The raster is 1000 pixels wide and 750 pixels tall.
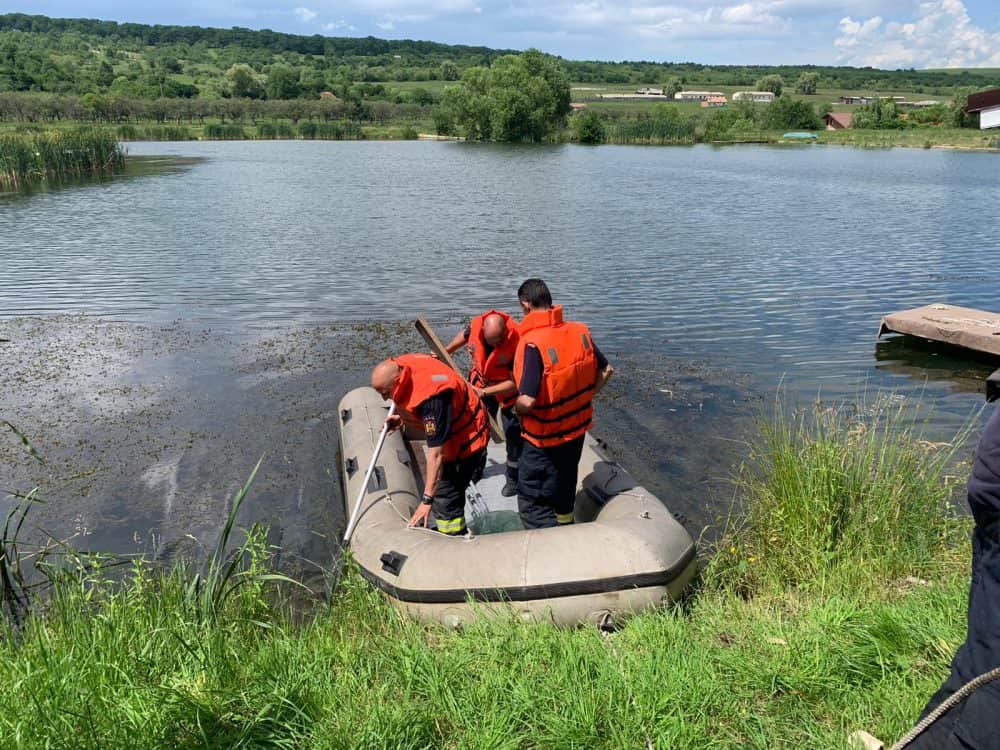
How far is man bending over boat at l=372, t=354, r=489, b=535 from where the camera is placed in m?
5.06

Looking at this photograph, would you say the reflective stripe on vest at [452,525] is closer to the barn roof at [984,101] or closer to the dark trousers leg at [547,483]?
the dark trousers leg at [547,483]

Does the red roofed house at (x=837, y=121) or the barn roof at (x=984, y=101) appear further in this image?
the red roofed house at (x=837, y=121)

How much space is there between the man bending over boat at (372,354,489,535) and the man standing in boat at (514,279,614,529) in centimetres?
39

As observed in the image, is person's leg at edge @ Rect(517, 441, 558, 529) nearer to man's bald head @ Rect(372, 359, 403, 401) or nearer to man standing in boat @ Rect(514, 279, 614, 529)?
man standing in boat @ Rect(514, 279, 614, 529)

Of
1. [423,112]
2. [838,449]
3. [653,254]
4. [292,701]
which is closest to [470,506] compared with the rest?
[838,449]

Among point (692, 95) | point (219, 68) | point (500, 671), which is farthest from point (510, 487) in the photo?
point (219, 68)

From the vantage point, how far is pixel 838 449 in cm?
530

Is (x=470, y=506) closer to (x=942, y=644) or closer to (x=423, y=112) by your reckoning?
(x=942, y=644)

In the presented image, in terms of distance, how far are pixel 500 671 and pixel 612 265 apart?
14.4m

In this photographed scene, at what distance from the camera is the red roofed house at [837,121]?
8719 centimetres

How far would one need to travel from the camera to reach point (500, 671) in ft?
11.7

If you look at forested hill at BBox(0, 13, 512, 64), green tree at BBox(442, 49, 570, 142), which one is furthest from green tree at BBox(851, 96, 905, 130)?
forested hill at BBox(0, 13, 512, 64)

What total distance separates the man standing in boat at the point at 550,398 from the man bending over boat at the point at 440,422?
394 mm

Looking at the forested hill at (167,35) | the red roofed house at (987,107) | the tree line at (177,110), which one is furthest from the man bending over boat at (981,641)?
the forested hill at (167,35)
